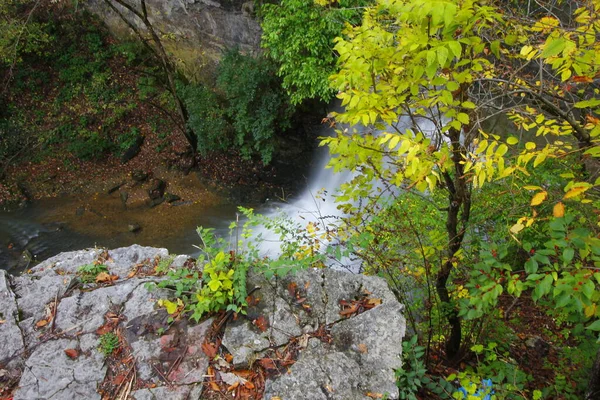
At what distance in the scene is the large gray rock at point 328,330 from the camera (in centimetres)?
230

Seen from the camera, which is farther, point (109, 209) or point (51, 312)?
point (109, 209)

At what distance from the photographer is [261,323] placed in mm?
2641

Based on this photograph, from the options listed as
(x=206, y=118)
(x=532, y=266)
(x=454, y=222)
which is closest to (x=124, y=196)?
(x=206, y=118)

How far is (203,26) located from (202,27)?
0.21 feet

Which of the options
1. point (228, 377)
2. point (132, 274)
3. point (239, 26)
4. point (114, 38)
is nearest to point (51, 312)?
point (132, 274)

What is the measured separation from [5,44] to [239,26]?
6.39 metres

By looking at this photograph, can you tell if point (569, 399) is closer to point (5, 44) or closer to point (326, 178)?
point (326, 178)

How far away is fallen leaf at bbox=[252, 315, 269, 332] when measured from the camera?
103 inches

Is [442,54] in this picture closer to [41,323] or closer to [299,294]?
[299,294]

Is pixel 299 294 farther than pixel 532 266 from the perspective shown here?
Yes

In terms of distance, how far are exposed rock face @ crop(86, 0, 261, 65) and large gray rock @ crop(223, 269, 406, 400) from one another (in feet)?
29.7

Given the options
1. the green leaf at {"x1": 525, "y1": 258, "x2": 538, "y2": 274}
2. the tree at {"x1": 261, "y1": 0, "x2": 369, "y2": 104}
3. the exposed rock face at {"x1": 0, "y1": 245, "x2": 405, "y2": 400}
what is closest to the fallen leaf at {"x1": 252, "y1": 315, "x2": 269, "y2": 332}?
the exposed rock face at {"x1": 0, "y1": 245, "x2": 405, "y2": 400}

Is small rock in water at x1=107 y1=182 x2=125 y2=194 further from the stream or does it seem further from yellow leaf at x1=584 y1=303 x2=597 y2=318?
yellow leaf at x1=584 y1=303 x2=597 y2=318

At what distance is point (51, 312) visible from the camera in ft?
9.45
